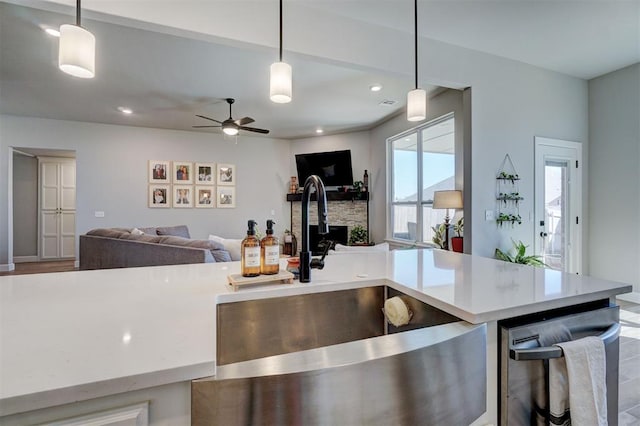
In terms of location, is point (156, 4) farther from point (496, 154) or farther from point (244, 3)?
point (496, 154)

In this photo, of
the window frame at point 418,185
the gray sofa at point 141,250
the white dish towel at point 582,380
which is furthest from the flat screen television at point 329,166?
the white dish towel at point 582,380

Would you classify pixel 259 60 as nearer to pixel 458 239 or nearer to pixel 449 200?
pixel 449 200

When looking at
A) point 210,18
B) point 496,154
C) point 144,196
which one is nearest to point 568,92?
point 496,154

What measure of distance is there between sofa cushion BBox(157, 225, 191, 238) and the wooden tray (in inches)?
192

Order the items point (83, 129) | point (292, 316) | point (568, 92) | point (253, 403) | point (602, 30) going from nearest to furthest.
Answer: point (253, 403) → point (292, 316) → point (602, 30) → point (568, 92) → point (83, 129)

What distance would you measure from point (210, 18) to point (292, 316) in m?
2.27

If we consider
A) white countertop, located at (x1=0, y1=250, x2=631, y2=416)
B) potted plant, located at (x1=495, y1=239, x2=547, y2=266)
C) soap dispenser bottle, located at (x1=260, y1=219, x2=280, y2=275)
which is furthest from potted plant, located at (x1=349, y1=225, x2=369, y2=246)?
soap dispenser bottle, located at (x1=260, y1=219, x2=280, y2=275)

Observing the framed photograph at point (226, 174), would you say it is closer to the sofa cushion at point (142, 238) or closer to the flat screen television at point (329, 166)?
the flat screen television at point (329, 166)

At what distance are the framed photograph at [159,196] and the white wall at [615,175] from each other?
720 centimetres

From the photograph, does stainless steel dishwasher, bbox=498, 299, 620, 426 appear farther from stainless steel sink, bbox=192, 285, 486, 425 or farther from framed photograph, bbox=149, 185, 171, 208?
framed photograph, bbox=149, 185, 171, 208

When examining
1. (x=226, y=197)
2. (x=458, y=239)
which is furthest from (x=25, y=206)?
(x=458, y=239)

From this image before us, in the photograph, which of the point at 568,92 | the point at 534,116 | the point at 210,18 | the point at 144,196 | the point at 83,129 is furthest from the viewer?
the point at 144,196

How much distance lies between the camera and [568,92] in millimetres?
4070

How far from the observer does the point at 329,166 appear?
21.5ft
